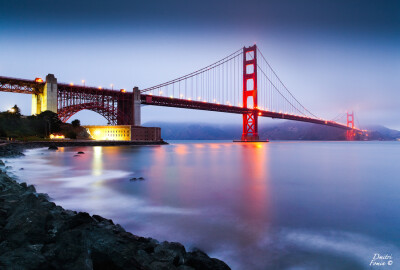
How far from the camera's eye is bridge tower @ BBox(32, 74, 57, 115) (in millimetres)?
48438

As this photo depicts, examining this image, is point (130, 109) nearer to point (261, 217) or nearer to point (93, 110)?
point (93, 110)

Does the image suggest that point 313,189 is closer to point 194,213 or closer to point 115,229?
point 194,213

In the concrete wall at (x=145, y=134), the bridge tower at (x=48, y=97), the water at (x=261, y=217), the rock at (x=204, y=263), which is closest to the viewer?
the rock at (x=204, y=263)

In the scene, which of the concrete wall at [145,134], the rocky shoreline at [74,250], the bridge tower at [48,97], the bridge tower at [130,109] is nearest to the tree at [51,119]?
the bridge tower at [48,97]

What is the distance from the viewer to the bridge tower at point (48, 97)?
48.4 m

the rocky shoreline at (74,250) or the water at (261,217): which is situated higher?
the rocky shoreline at (74,250)

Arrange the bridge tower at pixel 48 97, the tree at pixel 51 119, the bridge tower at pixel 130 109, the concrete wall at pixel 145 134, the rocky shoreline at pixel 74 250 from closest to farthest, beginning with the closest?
the rocky shoreline at pixel 74 250 → the tree at pixel 51 119 → the bridge tower at pixel 48 97 → the concrete wall at pixel 145 134 → the bridge tower at pixel 130 109

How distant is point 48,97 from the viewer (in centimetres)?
4853

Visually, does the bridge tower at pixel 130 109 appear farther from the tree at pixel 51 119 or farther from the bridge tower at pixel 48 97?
the tree at pixel 51 119

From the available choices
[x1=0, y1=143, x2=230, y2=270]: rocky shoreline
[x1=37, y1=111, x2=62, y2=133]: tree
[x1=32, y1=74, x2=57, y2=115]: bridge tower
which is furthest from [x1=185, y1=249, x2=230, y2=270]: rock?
[x1=32, y1=74, x2=57, y2=115]: bridge tower

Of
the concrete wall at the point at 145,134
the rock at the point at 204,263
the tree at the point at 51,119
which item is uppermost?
the tree at the point at 51,119

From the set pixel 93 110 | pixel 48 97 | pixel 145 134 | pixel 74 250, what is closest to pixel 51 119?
pixel 48 97

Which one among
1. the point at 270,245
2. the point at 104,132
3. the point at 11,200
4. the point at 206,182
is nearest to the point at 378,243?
the point at 270,245

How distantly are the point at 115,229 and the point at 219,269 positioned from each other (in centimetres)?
197
